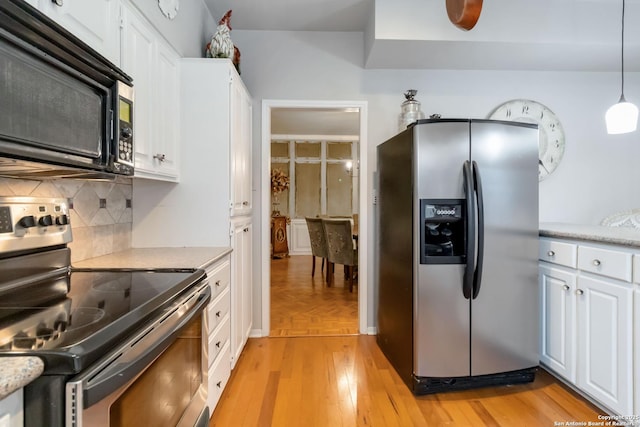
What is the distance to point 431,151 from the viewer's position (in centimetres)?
191

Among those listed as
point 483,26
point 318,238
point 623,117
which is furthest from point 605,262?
point 318,238

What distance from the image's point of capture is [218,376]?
1.75 metres

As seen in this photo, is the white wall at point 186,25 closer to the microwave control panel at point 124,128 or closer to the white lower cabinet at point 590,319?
the microwave control panel at point 124,128

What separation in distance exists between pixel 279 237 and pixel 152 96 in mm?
5148

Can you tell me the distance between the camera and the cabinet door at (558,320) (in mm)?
1891

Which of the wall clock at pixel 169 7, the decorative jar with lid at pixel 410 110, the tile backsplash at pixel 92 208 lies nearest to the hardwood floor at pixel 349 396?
the tile backsplash at pixel 92 208

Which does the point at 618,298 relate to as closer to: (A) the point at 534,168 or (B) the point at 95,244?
(A) the point at 534,168

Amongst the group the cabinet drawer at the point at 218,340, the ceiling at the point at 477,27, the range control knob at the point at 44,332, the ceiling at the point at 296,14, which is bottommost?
the cabinet drawer at the point at 218,340

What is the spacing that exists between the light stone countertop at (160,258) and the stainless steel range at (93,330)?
99 mm

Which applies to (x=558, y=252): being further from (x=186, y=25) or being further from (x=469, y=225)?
(x=186, y=25)

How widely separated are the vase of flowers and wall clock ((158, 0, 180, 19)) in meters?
4.84

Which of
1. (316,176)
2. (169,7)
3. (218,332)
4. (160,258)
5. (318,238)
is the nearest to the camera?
(160,258)

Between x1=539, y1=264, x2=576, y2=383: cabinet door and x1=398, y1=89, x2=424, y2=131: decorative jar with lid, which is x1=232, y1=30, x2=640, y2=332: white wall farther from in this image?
x1=539, y1=264, x2=576, y2=383: cabinet door

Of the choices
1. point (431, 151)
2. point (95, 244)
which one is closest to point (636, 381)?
point (431, 151)
